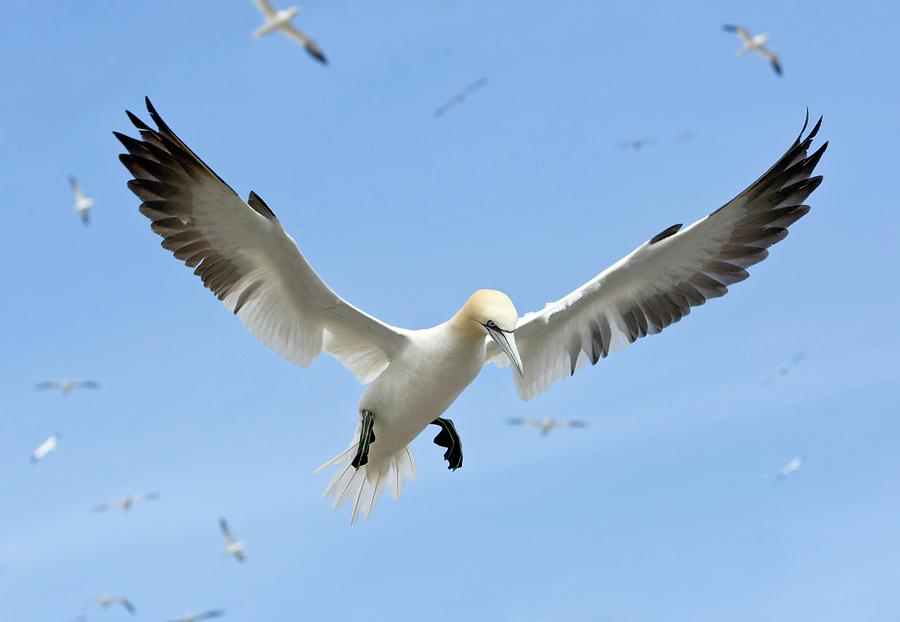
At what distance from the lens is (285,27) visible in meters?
19.6

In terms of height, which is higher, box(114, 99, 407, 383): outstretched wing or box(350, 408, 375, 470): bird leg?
box(114, 99, 407, 383): outstretched wing

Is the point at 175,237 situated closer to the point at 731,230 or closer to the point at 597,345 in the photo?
the point at 597,345

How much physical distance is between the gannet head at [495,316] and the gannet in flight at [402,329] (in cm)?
1

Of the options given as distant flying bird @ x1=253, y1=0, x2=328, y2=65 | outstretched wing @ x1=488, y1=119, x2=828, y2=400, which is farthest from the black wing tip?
distant flying bird @ x1=253, y1=0, x2=328, y2=65

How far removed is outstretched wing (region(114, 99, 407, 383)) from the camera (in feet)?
33.4

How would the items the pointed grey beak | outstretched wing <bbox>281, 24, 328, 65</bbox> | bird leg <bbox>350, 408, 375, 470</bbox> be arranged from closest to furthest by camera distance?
the pointed grey beak, bird leg <bbox>350, 408, 375, 470</bbox>, outstretched wing <bbox>281, 24, 328, 65</bbox>

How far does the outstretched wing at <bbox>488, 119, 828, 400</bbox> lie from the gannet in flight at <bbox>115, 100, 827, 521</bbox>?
0.01 m

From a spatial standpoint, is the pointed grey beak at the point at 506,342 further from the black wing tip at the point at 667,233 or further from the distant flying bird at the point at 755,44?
the distant flying bird at the point at 755,44

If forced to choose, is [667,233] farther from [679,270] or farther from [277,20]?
[277,20]

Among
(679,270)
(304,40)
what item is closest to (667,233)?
(679,270)

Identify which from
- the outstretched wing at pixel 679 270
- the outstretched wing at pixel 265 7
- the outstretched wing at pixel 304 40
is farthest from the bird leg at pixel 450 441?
the outstretched wing at pixel 265 7

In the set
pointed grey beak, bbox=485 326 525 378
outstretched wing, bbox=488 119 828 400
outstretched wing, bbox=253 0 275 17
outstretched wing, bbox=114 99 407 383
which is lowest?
pointed grey beak, bbox=485 326 525 378

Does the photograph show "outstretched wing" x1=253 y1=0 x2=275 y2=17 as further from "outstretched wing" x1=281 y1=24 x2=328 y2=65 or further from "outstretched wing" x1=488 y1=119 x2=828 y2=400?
"outstretched wing" x1=488 y1=119 x2=828 y2=400

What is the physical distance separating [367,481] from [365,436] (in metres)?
1.15
